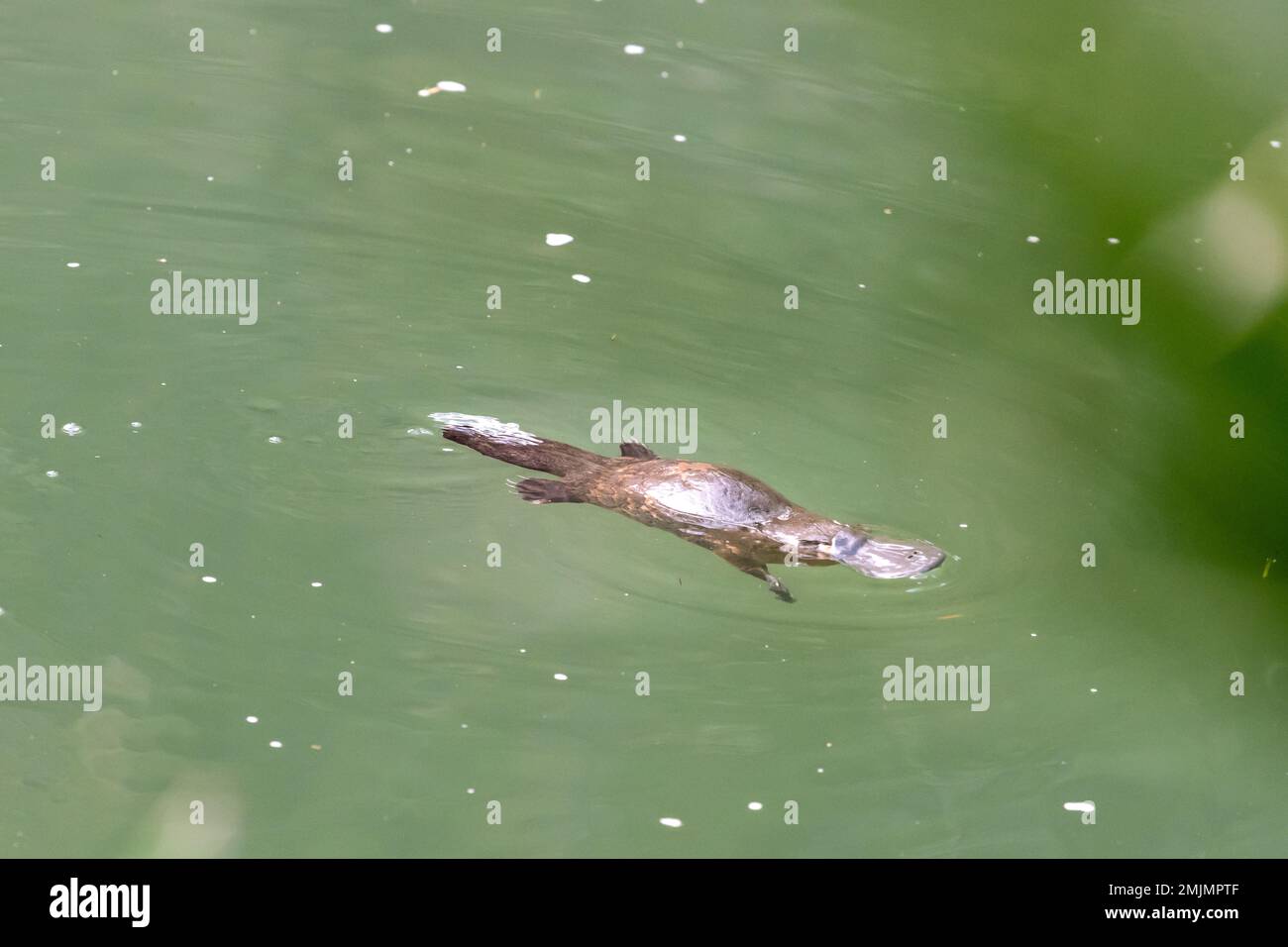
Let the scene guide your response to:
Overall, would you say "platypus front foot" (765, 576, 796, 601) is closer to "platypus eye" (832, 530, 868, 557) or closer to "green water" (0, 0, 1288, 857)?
"green water" (0, 0, 1288, 857)

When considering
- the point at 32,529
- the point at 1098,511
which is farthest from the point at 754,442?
the point at 32,529

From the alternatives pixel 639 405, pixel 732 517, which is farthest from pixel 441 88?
pixel 732 517

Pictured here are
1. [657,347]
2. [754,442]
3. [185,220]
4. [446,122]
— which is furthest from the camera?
[446,122]

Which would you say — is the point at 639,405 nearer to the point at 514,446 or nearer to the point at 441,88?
the point at 514,446

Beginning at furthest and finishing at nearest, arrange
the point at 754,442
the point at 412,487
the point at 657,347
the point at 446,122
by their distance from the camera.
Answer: the point at 446,122, the point at 657,347, the point at 754,442, the point at 412,487

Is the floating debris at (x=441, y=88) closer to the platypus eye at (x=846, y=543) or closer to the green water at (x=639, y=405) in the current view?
the green water at (x=639, y=405)

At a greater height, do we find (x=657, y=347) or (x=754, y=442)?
(x=657, y=347)

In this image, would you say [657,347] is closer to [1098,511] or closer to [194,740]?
[1098,511]

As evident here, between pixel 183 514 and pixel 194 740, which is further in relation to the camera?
pixel 183 514

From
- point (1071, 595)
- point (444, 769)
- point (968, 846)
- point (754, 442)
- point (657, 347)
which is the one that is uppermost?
point (657, 347)
